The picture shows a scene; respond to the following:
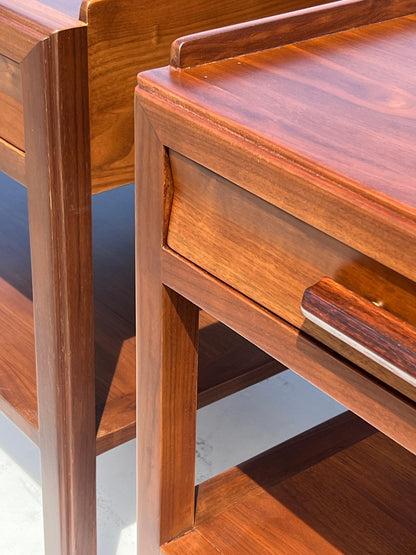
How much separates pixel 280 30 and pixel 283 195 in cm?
18

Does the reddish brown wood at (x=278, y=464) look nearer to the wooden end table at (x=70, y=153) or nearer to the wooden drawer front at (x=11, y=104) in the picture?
the wooden end table at (x=70, y=153)

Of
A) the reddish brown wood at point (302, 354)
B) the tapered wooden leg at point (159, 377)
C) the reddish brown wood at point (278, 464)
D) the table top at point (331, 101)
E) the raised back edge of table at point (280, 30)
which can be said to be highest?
the raised back edge of table at point (280, 30)

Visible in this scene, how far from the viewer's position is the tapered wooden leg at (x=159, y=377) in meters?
0.60

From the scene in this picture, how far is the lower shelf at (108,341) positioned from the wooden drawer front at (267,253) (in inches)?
16.1

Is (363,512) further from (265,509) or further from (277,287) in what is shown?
(277,287)

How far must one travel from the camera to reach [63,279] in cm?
81

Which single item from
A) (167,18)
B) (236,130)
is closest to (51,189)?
(167,18)

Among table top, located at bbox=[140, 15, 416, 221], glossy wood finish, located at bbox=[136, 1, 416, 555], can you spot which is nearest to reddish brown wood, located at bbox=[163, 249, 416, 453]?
glossy wood finish, located at bbox=[136, 1, 416, 555]

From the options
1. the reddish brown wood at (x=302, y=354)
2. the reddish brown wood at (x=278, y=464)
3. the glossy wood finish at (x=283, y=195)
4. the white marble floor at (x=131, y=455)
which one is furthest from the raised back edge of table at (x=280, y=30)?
the white marble floor at (x=131, y=455)

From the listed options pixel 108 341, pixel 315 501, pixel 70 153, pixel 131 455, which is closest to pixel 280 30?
pixel 70 153

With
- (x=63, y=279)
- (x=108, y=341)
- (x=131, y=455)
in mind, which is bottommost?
(x=131, y=455)

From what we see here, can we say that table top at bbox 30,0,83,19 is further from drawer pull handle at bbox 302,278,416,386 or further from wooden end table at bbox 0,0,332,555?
drawer pull handle at bbox 302,278,416,386

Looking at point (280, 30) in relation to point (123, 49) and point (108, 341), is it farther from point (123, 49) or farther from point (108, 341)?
point (108, 341)

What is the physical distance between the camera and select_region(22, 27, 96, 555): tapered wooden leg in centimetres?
72
